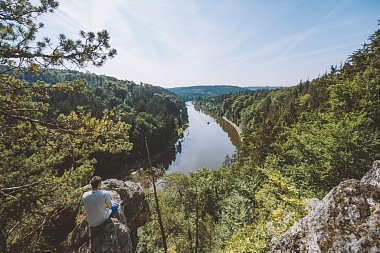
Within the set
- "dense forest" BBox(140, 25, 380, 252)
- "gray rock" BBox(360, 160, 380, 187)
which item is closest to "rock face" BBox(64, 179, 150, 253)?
"dense forest" BBox(140, 25, 380, 252)

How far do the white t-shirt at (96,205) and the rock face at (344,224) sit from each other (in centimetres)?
385

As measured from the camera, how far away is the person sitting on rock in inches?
196

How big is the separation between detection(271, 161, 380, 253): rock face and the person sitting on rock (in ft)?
12.6

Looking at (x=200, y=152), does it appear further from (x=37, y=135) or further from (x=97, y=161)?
(x=37, y=135)

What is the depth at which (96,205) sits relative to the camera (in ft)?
16.4

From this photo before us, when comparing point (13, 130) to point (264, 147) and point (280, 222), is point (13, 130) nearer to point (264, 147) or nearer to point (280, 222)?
point (280, 222)

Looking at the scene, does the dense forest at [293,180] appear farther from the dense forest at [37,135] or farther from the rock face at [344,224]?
the dense forest at [37,135]

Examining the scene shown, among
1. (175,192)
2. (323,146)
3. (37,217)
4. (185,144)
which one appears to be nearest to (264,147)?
(175,192)

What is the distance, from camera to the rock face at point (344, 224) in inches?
110

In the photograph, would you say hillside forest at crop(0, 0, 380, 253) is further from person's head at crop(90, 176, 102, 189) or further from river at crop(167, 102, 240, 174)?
river at crop(167, 102, 240, 174)

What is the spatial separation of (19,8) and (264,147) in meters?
28.0

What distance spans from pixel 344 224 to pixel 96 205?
4641mm

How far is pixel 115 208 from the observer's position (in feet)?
19.3

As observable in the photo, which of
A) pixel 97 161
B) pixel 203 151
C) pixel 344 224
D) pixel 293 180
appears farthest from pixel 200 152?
pixel 344 224
